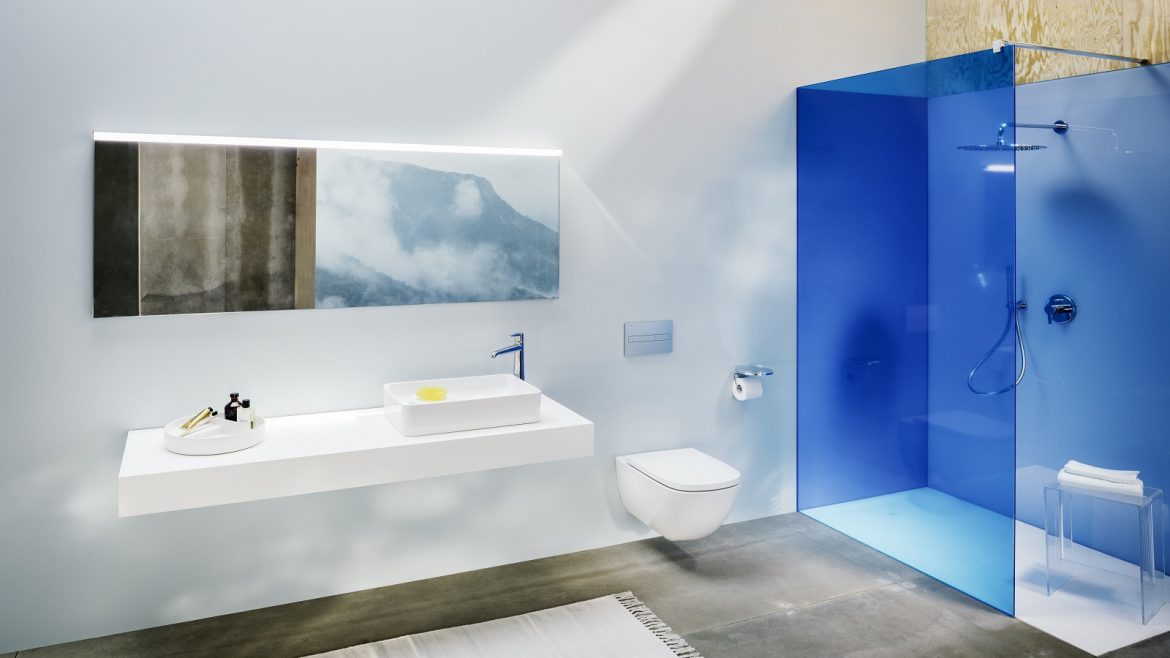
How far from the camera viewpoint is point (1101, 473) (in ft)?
10.6

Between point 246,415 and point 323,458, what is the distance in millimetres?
342

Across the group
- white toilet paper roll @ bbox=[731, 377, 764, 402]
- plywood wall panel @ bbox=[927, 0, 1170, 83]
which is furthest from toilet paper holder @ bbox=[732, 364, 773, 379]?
plywood wall panel @ bbox=[927, 0, 1170, 83]

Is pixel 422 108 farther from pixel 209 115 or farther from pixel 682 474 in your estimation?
pixel 682 474

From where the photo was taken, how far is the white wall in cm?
271

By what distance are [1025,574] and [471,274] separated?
2.54m

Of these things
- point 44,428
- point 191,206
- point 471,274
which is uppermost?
point 191,206

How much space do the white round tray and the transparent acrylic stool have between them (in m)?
3.03

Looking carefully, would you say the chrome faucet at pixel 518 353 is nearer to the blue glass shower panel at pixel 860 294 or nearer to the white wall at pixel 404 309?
the white wall at pixel 404 309

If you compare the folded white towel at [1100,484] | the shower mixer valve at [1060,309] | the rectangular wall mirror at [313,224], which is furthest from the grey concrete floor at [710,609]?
the shower mixer valve at [1060,309]

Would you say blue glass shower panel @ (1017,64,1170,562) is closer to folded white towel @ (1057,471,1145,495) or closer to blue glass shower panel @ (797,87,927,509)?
folded white towel @ (1057,471,1145,495)

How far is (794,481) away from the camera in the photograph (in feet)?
13.5

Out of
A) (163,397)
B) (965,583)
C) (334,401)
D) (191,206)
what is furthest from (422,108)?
(965,583)

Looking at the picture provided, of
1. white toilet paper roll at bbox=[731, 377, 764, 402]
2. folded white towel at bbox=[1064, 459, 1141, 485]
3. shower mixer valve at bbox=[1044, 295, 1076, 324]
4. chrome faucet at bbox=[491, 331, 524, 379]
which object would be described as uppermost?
shower mixer valve at bbox=[1044, 295, 1076, 324]

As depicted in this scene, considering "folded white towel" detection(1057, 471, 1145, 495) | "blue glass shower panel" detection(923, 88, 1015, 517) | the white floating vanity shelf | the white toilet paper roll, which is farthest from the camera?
the white toilet paper roll
